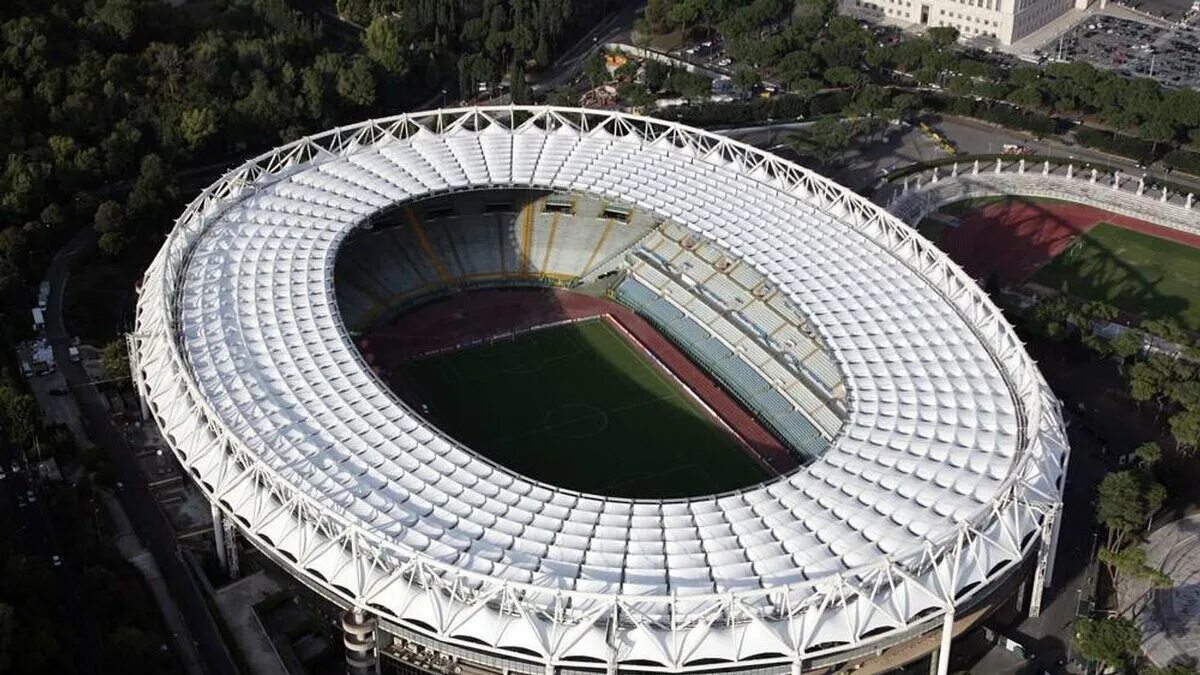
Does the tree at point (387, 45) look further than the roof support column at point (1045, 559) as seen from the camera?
Yes

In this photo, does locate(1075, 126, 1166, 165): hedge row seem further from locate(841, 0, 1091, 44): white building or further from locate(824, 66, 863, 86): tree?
locate(841, 0, 1091, 44): white building

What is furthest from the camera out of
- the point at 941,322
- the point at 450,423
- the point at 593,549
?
the point at 450,423

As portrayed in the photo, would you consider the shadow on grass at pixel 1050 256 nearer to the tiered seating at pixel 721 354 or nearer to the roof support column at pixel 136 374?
the tiered seating at pixel 721 354

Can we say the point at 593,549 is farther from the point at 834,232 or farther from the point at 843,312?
the point at 834,232

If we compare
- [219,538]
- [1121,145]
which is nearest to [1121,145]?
[1121,145]

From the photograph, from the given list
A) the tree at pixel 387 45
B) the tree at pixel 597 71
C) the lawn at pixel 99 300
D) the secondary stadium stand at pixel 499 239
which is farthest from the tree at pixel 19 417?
the tree at pixel 597 71

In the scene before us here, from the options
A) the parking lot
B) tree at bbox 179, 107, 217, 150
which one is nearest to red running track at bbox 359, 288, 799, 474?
tree at bbox 179, 107, 217, 150

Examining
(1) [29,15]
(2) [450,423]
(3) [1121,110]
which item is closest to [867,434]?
(2) [450,423]
